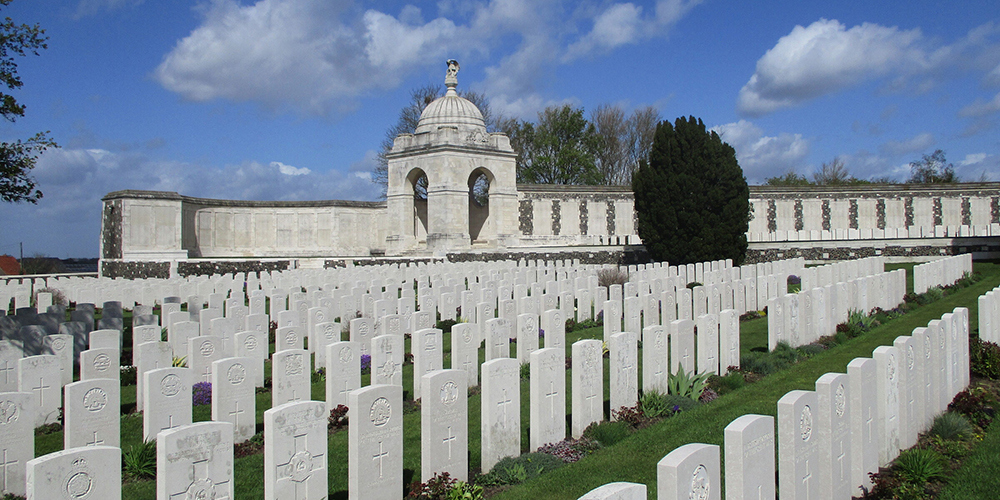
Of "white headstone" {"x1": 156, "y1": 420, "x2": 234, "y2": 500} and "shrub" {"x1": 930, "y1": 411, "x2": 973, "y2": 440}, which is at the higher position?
"white headstone" {"x1": 156, "y1": 420, "x2": 234, "y2": 500}

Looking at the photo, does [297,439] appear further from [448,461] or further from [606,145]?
[606,145]

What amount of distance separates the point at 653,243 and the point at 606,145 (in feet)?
97.2

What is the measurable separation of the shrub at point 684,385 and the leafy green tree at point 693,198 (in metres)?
17.5

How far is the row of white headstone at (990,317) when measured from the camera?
9.05 m

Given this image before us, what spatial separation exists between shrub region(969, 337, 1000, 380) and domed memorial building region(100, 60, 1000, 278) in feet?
71.7

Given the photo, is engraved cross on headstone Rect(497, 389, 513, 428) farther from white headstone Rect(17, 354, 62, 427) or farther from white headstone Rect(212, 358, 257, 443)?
white headstone Rect(17, 354, 62, 427)

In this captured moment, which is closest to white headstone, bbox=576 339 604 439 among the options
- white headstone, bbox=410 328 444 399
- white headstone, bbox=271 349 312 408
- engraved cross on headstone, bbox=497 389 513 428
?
engraved cross on headstone, bbox=497 389 513 428

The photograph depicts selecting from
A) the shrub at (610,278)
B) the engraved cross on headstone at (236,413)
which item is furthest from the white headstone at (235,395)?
the shrub at (610,278)

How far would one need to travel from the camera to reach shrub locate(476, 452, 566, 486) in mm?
5652

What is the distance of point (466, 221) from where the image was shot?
Result: 3391 cm

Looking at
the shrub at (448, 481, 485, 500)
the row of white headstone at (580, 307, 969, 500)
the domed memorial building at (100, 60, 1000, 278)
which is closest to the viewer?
the row of white headstone at (580, 307, 969, 500)

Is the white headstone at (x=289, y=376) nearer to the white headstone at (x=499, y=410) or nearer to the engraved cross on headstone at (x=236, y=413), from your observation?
the engraved cross on headstone at (x=236, y=413)

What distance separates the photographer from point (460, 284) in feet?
51.6

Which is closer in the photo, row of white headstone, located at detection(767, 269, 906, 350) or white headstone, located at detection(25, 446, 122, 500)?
white headstone, located at detection(25, 446, 122, 500)
